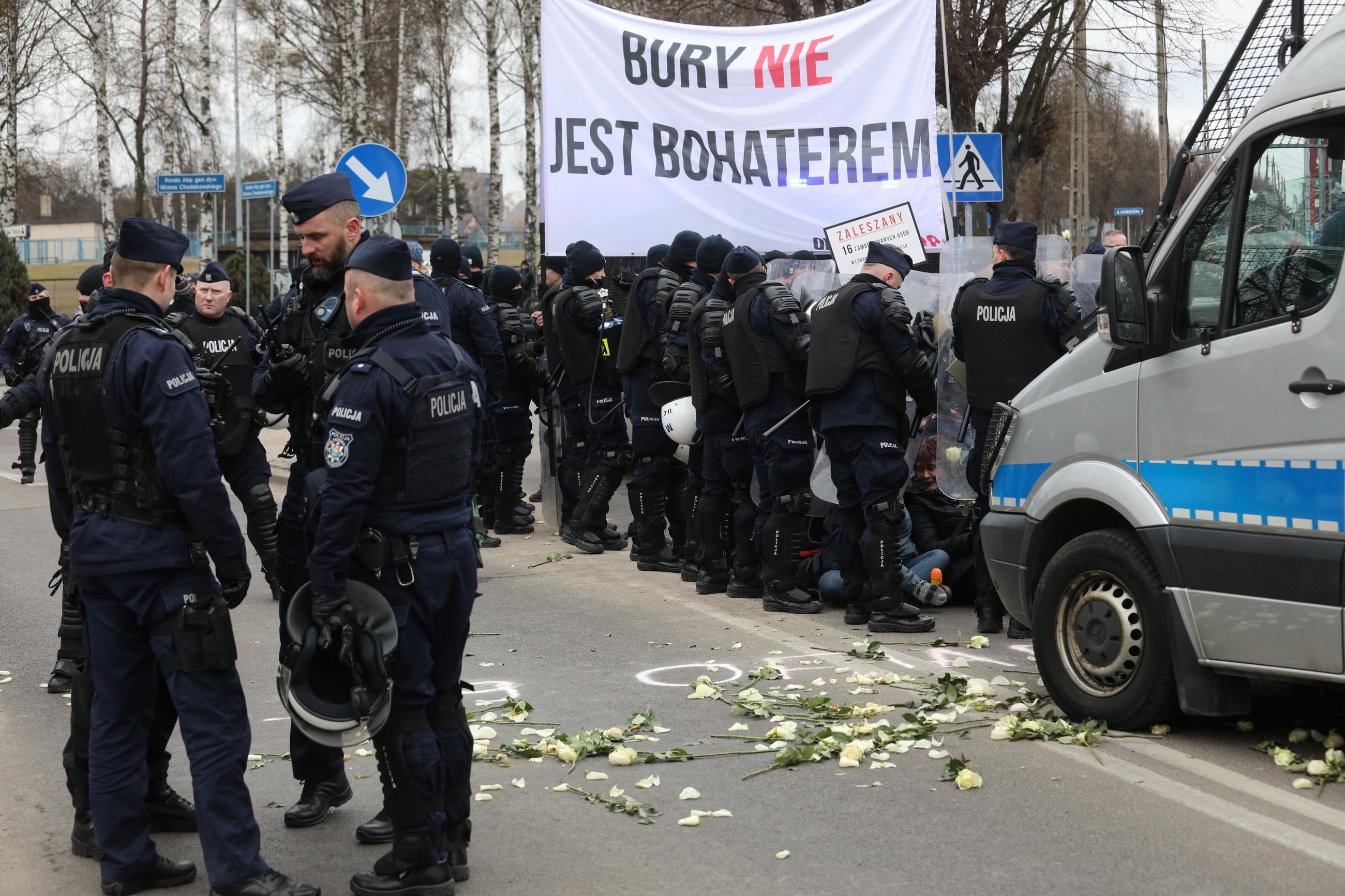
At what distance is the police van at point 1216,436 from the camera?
4945mm

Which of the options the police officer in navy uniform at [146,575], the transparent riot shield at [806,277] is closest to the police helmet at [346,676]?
the police officer in navy uniform at [146,575]

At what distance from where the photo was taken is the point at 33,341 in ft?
50.7

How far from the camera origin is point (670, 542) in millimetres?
11539

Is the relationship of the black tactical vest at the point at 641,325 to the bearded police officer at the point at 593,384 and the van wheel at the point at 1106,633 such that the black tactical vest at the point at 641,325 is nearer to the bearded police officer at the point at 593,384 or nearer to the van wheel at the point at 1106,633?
the bearded police officer at the point at 593,384

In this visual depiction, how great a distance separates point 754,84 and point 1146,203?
68333 mm

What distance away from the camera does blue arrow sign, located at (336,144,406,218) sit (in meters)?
10.9

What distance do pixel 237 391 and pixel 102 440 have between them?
375 cm

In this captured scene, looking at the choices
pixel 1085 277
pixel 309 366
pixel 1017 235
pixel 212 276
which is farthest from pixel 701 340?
pixel 309 366

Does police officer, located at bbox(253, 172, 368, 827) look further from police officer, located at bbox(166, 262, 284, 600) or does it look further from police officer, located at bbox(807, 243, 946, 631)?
police officer, located at bbox(807, 243, 946, 631)

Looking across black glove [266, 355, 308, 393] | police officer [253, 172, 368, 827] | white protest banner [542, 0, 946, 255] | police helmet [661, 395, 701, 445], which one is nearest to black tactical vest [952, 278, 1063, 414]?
police helmet [661, 395, 701, 445]

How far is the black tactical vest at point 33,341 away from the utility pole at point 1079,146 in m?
17.7

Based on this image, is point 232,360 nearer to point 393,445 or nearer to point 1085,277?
point 393,445

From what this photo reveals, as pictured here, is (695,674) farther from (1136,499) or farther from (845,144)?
(845,144)

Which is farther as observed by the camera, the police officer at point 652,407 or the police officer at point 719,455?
the police officer at point 652,407
